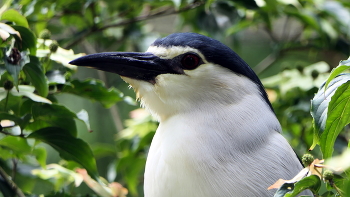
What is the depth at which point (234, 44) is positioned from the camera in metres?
3.19

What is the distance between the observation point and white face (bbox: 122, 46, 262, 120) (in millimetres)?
1966

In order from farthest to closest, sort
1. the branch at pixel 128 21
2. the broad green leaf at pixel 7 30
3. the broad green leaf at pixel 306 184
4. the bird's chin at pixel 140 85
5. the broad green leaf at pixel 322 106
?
the branch at pixel 128 21
the bird's chin at pixel 140 85
the broad green leaf at pixel 7 30
the broad green leaf at pixel 322 106
the broad green leaf at pixel 306 184

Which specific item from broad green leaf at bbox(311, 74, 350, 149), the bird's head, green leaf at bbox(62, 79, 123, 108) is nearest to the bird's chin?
the bird's head

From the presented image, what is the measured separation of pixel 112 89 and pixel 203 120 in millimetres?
423

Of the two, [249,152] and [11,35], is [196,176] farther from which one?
[11,35]

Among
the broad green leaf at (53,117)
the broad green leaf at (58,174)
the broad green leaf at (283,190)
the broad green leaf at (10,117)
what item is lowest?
the broad green leaf at (58,174)

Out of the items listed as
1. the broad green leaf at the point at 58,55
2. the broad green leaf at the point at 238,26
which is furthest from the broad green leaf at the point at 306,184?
the broad green leaf at the point at 238,26

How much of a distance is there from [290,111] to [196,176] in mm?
1088

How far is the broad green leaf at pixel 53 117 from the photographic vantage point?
1.87 m

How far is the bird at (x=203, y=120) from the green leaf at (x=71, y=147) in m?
0.21

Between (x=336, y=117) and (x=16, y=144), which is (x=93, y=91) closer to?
(x=16, y=144)

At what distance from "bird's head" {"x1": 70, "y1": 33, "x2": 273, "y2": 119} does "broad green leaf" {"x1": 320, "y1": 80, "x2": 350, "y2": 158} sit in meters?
0.56

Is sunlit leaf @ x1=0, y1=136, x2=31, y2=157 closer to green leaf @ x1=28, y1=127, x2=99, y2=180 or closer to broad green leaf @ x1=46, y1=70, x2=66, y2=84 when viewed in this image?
green leaf @ x1=28, y1=127, x2=99, y2=180

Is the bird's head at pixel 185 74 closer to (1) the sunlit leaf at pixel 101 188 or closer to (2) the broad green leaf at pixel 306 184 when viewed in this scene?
(1) the sunlit leaf at pixel 101 188
